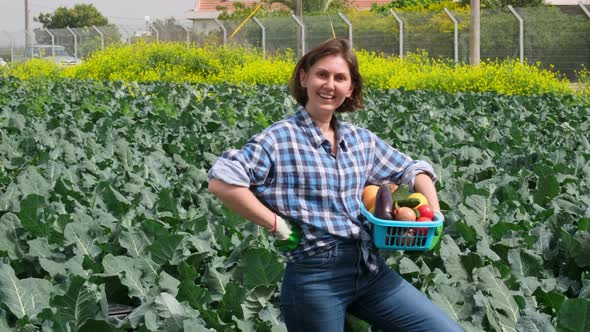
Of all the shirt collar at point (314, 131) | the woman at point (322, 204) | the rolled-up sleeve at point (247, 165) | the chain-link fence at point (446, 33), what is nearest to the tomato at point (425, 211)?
the woman at point (322, 204)

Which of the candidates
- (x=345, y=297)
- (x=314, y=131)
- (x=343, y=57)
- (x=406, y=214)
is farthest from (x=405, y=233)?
(x=343, y=57)

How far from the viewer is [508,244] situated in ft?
14.9

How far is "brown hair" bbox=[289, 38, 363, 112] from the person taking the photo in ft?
11.0

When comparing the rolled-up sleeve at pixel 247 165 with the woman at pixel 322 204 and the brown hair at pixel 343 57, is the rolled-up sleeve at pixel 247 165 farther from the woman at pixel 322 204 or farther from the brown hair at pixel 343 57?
the brown hair at pixel 343 57

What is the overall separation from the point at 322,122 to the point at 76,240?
5.97ft

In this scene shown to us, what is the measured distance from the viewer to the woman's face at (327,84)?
3.32 meters

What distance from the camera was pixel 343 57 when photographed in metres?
3.35

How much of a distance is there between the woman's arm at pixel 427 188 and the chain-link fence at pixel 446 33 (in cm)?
1957

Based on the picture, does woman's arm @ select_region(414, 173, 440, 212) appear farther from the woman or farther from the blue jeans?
the blue jeans

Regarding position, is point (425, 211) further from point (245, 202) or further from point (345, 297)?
point (245, 202)

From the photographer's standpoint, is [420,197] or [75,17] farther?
[75,17]

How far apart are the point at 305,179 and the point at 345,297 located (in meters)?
0.41

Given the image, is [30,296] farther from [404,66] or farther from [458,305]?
[404,66]

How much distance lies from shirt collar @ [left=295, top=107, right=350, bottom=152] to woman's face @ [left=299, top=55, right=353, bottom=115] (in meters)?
0.04
